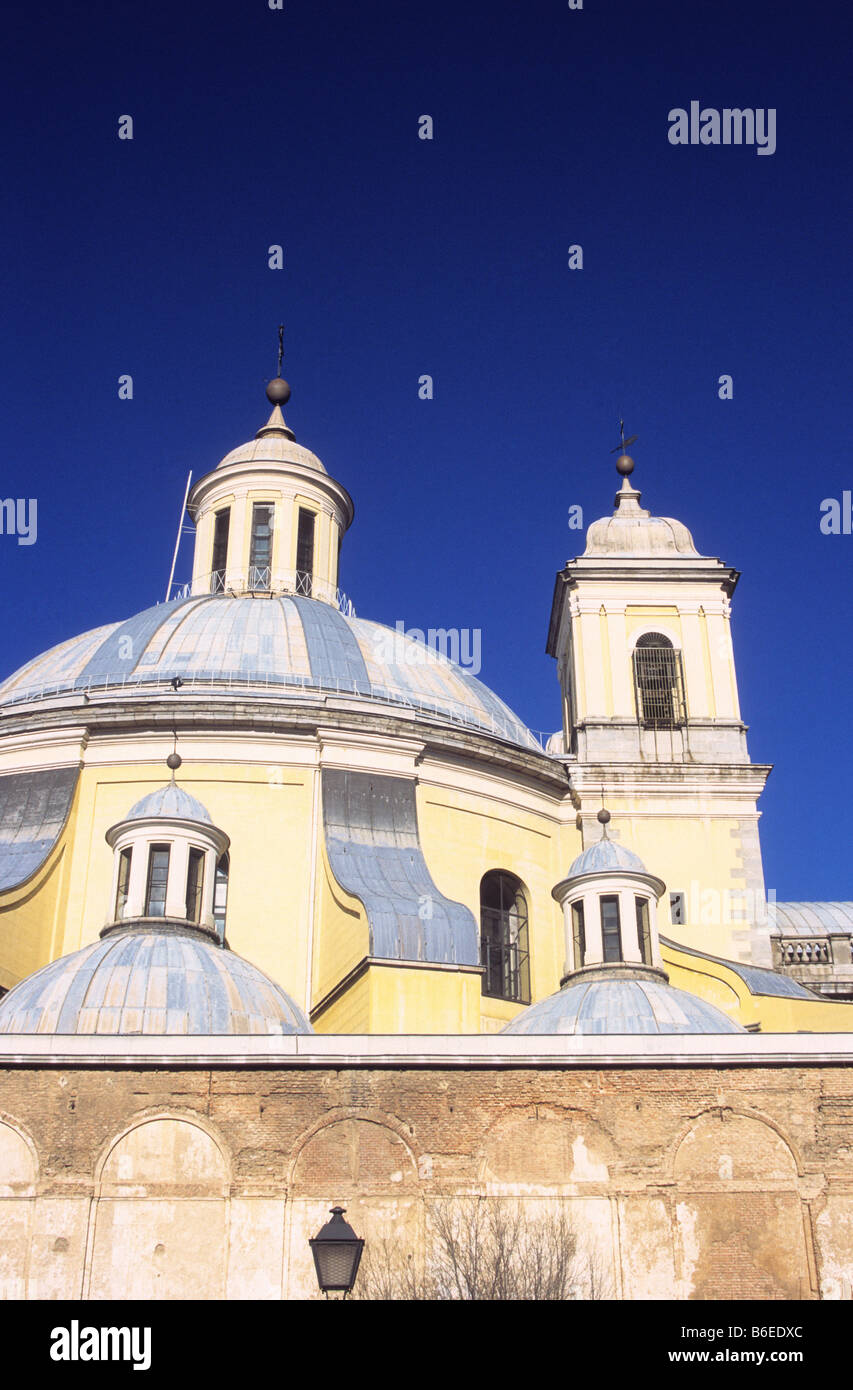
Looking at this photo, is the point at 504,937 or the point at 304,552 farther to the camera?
the point at 304,552

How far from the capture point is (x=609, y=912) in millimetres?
22453

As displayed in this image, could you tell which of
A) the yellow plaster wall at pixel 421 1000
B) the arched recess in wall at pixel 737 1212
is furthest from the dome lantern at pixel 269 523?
the arched recess in wall at pixel 737 1212

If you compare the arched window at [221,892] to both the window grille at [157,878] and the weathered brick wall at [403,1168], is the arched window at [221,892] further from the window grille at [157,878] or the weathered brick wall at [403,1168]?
the weathered brick wall at [403,1168]

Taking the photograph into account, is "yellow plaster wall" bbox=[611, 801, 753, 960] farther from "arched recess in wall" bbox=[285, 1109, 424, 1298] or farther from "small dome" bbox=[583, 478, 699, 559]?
"arched recess in wall" bbox=[285, 1109, 424, 1298]

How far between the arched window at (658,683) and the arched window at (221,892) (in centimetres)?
1029

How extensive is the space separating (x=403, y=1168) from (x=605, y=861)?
744 cm

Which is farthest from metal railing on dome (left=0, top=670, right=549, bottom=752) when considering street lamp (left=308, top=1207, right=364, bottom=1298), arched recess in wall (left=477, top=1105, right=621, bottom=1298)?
street lamp (left=308, top=1207, right=364, bottom=1298)

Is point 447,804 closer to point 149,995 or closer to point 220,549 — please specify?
point 149,995

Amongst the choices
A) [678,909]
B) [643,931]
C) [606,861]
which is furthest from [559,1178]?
[678,909]

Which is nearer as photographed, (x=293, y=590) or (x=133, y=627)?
(x=133, y=627)

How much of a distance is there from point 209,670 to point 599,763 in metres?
7.93
